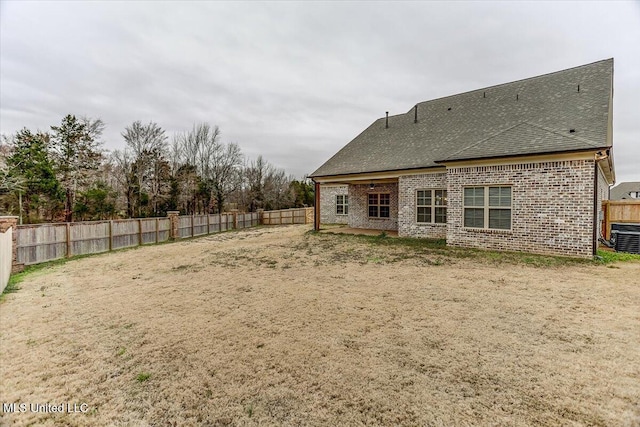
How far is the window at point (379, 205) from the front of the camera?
1558cm

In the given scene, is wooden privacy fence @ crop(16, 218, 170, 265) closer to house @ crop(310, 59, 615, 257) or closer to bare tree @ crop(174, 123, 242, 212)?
house @ crop(310, 59, 615, 257)

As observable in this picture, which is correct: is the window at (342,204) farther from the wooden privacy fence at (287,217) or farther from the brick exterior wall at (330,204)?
the wooden privacy fence at (287,217)

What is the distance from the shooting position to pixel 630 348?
10.5ft

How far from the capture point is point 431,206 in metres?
11.7

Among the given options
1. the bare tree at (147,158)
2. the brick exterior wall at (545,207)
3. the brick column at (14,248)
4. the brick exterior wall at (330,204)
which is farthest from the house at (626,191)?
the brick column at (14,248)

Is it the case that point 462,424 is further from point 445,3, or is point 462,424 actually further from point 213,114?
point 213,114

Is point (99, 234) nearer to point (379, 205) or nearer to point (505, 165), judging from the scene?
point (379, 205)

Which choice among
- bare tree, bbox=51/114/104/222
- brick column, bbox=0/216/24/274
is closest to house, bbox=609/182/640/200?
brick column, bbox=0/216/24/274

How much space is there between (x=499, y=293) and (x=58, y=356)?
6.83 meters

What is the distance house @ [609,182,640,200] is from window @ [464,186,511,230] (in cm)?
4992

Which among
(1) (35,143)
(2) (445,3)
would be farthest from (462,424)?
(1) (35,143)

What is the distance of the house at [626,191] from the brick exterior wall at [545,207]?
49755 mm

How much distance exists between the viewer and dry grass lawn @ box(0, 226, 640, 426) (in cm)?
230

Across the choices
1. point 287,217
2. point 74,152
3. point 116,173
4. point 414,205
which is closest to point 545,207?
point 414,205
